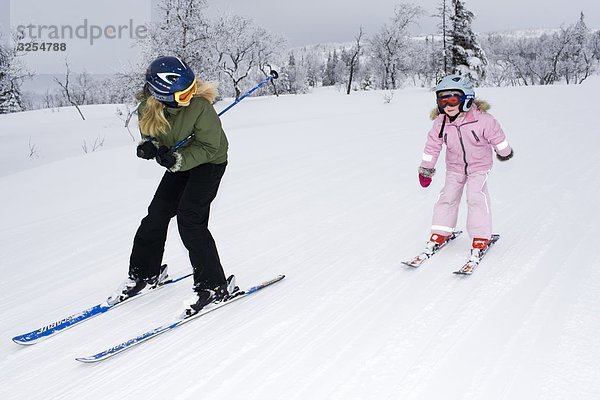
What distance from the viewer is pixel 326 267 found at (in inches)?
172

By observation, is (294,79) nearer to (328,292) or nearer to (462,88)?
(462,88)

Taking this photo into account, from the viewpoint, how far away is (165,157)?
3.29 meters

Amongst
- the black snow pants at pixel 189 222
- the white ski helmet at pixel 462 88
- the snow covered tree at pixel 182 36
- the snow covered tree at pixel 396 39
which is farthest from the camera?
the snow covered tree at pixel 396 39

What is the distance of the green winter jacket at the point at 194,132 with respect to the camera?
3371mm

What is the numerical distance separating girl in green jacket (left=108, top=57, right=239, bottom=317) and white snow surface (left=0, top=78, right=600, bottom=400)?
0.42 metres

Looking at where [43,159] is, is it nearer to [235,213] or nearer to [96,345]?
[235,213]

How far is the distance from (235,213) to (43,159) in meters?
11.3

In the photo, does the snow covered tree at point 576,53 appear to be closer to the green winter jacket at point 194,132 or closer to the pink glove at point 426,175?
the pink glove at point 426,175

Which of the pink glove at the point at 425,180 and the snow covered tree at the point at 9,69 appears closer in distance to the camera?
the pink glove at the point at 425,180

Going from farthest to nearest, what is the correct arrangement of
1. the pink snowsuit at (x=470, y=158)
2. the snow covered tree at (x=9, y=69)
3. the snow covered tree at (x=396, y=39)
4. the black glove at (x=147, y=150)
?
the snow covered tree at (x=396, y=39) < the snow covered tree at (x=9, y=69) < the pink snowsuit at (x=470, y=158) < the black glove at (x=147, y=150)

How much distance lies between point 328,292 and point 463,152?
180 centimetres

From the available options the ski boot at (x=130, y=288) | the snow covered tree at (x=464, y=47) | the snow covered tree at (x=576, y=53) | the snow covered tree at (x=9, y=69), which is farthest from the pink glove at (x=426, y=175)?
the snow covered tree at (x=576, y=53)

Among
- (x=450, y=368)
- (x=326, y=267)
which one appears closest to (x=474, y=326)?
(x=450, y=368)

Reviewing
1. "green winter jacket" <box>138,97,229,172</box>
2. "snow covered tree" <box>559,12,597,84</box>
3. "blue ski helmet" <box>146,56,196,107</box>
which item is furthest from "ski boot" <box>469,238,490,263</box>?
"snow covered tree" <box>559,12,597,84</box>
